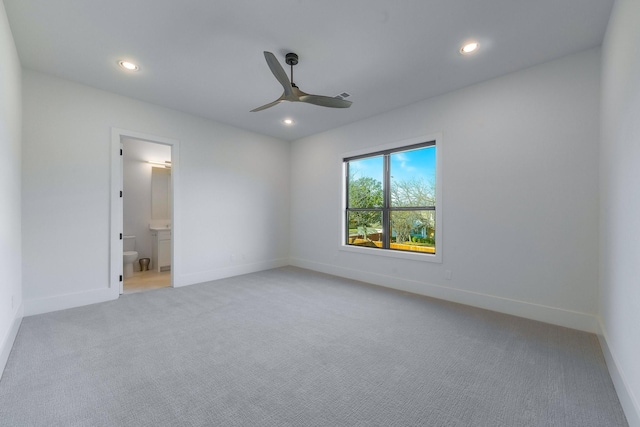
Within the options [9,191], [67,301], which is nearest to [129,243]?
[67,301]

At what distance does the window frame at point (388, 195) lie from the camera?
3.80 m

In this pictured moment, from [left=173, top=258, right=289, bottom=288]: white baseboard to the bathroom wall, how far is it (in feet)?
6.85

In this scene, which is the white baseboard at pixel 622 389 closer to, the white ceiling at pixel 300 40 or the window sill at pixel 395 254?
the window sill at pixel 395 254

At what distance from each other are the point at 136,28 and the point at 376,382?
11.6 ft

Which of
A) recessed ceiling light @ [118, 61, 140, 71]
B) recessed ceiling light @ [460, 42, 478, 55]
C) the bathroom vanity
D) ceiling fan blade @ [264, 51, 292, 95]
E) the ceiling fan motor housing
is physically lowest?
the bathroom vanity

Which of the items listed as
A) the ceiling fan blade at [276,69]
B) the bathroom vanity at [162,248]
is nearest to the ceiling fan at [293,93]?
the ceiling fan blade at [276,69]

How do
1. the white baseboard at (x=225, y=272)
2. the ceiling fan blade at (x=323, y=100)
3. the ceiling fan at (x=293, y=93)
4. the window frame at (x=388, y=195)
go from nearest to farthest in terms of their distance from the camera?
the ceiling fan at (x=293, y=93), the ceiling fan blade at (x=323, y=100), the window frame at (x=388, y=195), the white baseboard at (x=225, y=272)

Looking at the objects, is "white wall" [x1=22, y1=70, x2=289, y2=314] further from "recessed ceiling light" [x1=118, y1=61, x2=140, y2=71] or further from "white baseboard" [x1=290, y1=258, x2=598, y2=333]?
"white baseboard" [x1=290, y1=258, x2=598, y2=333]

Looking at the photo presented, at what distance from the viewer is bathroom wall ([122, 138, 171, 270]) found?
5785 mm

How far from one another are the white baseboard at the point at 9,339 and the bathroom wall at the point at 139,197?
9.78 feet

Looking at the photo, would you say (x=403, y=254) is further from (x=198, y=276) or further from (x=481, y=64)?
(x=198, y=276)

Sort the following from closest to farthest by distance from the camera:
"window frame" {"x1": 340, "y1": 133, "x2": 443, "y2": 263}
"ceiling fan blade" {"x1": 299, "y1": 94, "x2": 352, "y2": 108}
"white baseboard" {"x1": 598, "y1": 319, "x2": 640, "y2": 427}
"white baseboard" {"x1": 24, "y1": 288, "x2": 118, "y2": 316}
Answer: "white baseboard" {"x1": 598, "y1": 319, "x2": 640, "y2": 427}
"ceiling fan blade" {"x1": 299, "y1": 94, "x2": 352, "y2": 108}
"white baseboard" {"x1": 24, "y1": 288, "x2": 118, "y2": 316}
"window frame" {"x1": 340, "y1": 133, "x2": 443, "y2": 263}

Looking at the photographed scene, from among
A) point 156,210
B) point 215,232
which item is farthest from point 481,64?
point 156,210

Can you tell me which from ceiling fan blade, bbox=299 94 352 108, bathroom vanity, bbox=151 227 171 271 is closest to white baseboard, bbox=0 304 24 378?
bathroom vanity, bbox=151 227 171 271
